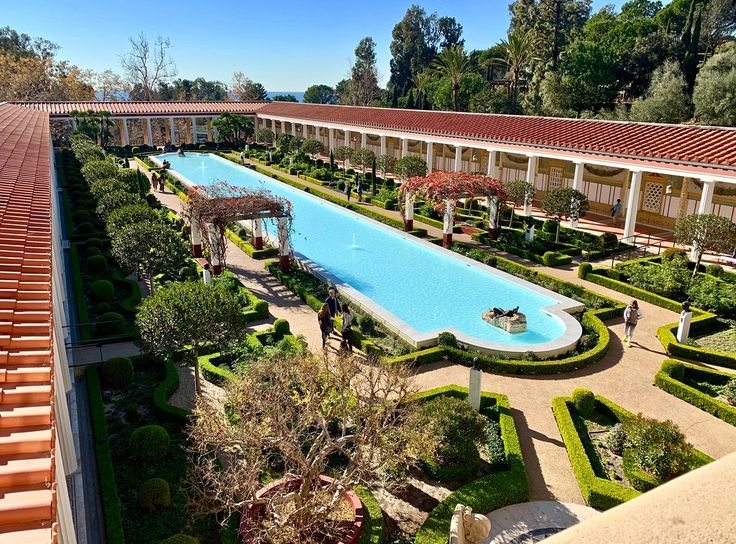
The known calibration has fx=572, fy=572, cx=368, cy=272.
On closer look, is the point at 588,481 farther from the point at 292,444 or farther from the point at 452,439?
the point at 292,444

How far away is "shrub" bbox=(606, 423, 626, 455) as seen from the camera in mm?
10194

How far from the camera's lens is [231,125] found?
5578cm

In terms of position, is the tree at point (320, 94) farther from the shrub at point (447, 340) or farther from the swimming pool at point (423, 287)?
the shrub at point (447, 340)

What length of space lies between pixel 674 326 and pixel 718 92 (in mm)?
28856

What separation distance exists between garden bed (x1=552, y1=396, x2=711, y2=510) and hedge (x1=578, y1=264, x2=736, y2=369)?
3.70 meters

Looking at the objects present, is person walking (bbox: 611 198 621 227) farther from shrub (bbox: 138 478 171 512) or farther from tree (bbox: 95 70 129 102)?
tree (bbox: 95 70 129 102)

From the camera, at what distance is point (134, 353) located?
45.4 ft

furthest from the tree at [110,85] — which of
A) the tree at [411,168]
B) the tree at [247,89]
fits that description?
the tree at [411,168]

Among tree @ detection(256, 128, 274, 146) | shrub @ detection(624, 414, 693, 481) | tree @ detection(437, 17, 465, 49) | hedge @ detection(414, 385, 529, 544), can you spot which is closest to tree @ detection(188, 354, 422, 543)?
hedge @ detection(414, 385, 529, 544)

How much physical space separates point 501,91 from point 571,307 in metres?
42.9

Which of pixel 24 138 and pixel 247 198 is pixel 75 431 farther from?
pixel 24 138

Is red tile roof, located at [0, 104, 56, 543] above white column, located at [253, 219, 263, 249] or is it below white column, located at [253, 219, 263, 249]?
above

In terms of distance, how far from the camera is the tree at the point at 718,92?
36188 millimetres

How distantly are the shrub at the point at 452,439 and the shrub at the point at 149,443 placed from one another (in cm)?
430
